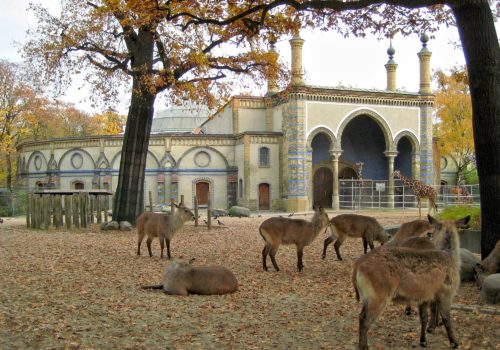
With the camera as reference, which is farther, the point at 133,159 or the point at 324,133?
the point at 324,133

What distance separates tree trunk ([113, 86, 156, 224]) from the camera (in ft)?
72.3

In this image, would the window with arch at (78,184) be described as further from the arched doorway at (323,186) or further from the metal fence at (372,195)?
the metal fence at (372,195)

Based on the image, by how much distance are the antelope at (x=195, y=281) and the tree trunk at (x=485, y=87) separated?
Result: 14.8 feet

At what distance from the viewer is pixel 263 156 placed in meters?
42.0

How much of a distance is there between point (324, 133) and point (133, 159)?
22.5 meters

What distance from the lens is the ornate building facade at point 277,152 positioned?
134 ft

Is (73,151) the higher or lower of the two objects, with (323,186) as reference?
higher

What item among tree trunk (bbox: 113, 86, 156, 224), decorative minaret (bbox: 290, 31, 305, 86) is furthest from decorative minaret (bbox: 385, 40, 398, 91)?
tree trunk (bbox: 113, 86, 156, 224)

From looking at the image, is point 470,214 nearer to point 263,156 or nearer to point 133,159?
point 133,159

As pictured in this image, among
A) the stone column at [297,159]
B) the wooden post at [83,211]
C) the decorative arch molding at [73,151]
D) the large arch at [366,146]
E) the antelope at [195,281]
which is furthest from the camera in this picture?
the large arch at [366,146]

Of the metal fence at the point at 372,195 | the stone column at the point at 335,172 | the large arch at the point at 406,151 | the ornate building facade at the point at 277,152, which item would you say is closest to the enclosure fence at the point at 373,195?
the metal fence at the point at 372,195

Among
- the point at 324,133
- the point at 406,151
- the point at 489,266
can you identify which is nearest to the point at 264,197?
the point at 324,133

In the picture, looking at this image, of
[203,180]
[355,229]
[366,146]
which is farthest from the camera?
[366,146]

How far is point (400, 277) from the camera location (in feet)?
19.8
